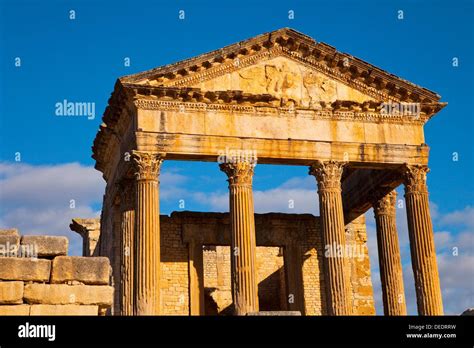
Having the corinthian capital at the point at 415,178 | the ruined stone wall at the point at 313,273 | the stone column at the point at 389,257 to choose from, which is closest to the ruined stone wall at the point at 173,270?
the ruined stone wall at the point at 313,273

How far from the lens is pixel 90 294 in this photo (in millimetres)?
11266

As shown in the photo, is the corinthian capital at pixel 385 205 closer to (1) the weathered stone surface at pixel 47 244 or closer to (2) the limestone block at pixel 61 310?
(2) the limestone block at pixel 61 310

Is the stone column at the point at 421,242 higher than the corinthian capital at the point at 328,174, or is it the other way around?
the corinthian capital at the point at 328,174

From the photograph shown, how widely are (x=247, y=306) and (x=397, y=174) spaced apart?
762 cm

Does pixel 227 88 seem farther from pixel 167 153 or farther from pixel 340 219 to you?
pixel 340 219

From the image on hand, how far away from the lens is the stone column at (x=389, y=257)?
26.8 m

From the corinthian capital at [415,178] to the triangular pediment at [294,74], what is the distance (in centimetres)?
243

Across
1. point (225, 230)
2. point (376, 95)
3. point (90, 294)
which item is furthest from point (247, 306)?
point (90, 294)

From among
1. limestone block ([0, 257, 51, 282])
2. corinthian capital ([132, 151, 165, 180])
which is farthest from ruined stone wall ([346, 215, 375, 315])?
limestone block ([0, 257, 51, 282])

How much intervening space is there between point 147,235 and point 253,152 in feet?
14.4

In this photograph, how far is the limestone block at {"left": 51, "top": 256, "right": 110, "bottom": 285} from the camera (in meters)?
11.1

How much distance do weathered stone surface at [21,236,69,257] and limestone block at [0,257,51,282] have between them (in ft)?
0.45

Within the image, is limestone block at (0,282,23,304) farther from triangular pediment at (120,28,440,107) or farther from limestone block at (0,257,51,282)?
triangular pediment at (120,28,440,107)
